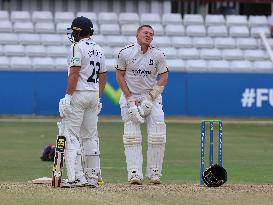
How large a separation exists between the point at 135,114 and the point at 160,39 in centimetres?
2267

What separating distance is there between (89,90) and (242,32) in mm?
24867

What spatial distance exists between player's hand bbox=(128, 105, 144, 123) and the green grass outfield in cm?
88

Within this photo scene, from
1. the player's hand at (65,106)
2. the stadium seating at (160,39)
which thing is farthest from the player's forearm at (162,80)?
the stadium seating at (160,39)

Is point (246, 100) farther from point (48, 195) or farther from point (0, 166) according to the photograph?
point (48, 195)

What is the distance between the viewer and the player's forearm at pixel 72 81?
12602 mm

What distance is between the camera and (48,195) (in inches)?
452

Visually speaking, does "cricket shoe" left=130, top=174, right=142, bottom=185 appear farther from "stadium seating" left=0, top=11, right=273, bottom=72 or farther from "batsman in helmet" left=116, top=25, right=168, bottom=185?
"stadium seating" left=0, top=11, right=273, bottom=72

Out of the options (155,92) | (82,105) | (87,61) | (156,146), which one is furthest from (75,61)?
(156,146)

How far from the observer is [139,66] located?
44.7 feet

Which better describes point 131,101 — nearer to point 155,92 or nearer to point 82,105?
point 155,92

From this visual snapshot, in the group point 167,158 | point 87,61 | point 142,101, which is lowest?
point 167,158

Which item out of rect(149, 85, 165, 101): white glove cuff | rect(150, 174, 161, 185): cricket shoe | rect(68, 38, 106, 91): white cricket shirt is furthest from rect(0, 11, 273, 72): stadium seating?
rect(68, 38, 106, 91): white cricket shirt

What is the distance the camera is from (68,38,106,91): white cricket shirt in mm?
12703

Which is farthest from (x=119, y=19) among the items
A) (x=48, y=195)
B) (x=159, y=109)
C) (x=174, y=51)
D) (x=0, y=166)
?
(x=48, y=195)
